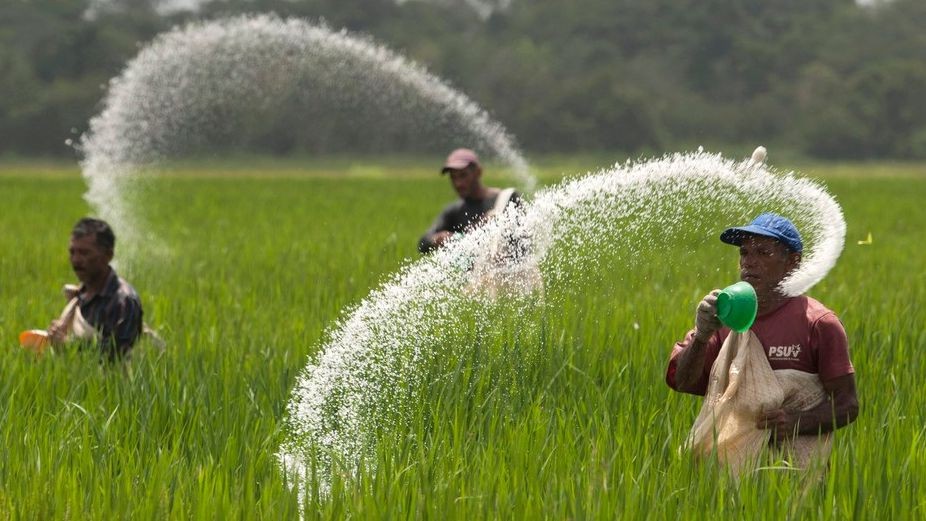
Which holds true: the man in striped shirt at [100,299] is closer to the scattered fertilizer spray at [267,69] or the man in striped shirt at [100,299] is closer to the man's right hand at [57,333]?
the man's right hand at [57,333]

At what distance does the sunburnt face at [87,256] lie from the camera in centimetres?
506

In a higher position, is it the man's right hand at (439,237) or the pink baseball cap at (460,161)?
the pink baseball cap at (460,161)

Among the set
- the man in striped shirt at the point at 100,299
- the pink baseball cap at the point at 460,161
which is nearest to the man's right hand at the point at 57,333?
the man in striped shirt at the point at 100,299

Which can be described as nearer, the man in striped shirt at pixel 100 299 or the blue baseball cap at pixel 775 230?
the blue baseball cap at pixel 775 230

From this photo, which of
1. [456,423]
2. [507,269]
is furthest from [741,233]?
[507,269]

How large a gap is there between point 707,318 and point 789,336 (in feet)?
0.85

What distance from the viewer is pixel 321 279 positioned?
31.2ft

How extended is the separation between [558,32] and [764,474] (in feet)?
291

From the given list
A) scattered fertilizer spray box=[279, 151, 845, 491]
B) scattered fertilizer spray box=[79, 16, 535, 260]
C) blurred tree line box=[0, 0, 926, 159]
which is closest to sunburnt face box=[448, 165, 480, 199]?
scattered fertilizer spray box=[279, 151, 845, 491]

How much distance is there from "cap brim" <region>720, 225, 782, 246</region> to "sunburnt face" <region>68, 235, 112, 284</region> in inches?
104

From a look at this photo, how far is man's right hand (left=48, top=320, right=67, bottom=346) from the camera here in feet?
17.2

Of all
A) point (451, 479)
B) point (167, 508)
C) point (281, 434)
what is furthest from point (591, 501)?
point (281, 434)

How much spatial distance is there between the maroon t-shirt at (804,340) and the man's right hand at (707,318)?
0.47 feet

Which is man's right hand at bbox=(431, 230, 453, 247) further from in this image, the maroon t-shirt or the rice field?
the maroon t-shirt
